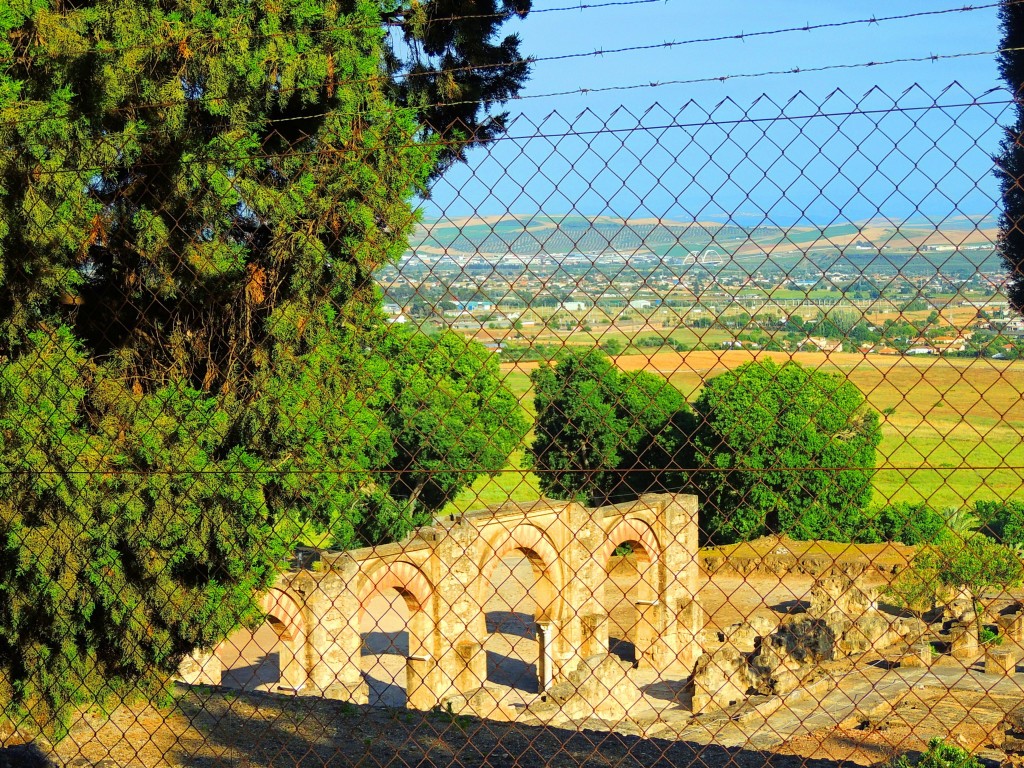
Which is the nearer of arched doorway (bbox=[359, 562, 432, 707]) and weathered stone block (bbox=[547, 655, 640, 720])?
weathered stone block (bbox=[547, 655, 640, 720])

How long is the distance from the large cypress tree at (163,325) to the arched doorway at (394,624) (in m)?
5.04

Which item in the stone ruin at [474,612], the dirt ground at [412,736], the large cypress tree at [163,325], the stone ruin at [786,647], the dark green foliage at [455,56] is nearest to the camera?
the dirt ground at [412,736]

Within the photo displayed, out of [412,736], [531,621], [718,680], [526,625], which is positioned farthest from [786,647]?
[412,736]

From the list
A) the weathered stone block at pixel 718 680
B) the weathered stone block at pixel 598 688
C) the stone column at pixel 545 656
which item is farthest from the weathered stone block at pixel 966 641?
the stone column at pixel 545 656

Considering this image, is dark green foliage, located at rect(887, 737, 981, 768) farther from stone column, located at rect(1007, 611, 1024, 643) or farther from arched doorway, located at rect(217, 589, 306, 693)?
stone column, located at rect(1007, 611, 1024, 643)

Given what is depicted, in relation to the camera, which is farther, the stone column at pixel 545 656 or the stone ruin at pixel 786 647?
the stone column at pixel 545 656

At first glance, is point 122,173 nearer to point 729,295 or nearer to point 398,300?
point 398,300

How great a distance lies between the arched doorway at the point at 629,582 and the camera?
20.9 m

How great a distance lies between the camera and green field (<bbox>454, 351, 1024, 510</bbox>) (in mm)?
3719

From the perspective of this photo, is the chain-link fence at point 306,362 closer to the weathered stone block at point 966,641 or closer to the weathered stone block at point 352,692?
the weathered stone block at point 352,692

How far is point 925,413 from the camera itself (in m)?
4.03

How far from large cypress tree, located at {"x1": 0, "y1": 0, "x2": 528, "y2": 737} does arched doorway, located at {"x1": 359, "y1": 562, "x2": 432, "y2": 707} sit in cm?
504

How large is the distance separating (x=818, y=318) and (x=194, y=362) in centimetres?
570

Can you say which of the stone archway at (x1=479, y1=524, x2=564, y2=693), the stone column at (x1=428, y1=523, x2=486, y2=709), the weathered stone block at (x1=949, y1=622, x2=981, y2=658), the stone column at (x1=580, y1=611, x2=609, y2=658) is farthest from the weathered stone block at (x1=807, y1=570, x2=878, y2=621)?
the stone column at (x1=428, y1=523, x2=486, y2=709)
